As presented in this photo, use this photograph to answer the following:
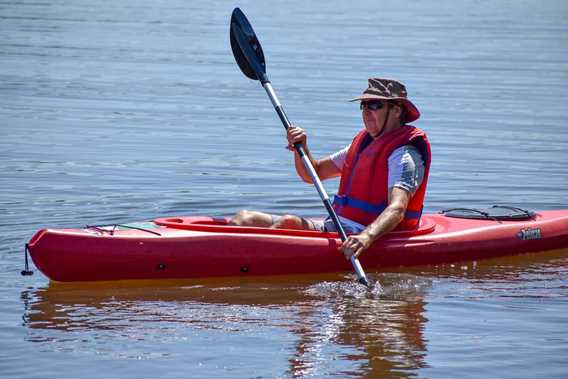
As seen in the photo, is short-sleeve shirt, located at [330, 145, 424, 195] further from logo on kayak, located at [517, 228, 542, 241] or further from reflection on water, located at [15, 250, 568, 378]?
logo on kayak, located at [517, 228, 542, 241]

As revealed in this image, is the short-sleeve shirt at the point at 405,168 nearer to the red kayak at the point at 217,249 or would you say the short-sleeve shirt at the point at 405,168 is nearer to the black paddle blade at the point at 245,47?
the red kayak at the point at 217,249

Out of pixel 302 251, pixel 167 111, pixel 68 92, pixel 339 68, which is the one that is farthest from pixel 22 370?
pixel 339 68

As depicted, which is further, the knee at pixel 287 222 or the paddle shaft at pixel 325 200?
the knee at pixel 287 222

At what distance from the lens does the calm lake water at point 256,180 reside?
20.6 ft

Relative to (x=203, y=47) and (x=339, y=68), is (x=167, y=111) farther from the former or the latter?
(x=203, y=47)

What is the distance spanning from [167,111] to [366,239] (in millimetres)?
8065

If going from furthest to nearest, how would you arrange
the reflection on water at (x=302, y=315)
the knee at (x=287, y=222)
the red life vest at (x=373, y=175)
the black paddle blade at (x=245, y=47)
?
the black paddle blade at (x=245, y=47) → the knee at (x=287, y=222) → the red life vest at (x=373, y=175) → the reflection on water at (x=302, y=315)

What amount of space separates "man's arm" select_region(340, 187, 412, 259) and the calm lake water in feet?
0.98

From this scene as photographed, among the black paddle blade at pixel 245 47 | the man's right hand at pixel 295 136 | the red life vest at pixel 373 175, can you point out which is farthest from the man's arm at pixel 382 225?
the black paddle blade at pixel 245 47

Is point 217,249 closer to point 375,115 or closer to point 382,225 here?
point 382,225

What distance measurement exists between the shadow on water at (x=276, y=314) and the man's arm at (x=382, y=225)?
29cm

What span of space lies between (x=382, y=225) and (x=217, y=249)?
99cm

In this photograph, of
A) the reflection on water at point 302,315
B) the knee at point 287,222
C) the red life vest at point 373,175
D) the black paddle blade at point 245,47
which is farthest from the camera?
the black paddle blade at point 245,47

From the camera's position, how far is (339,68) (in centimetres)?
1970
